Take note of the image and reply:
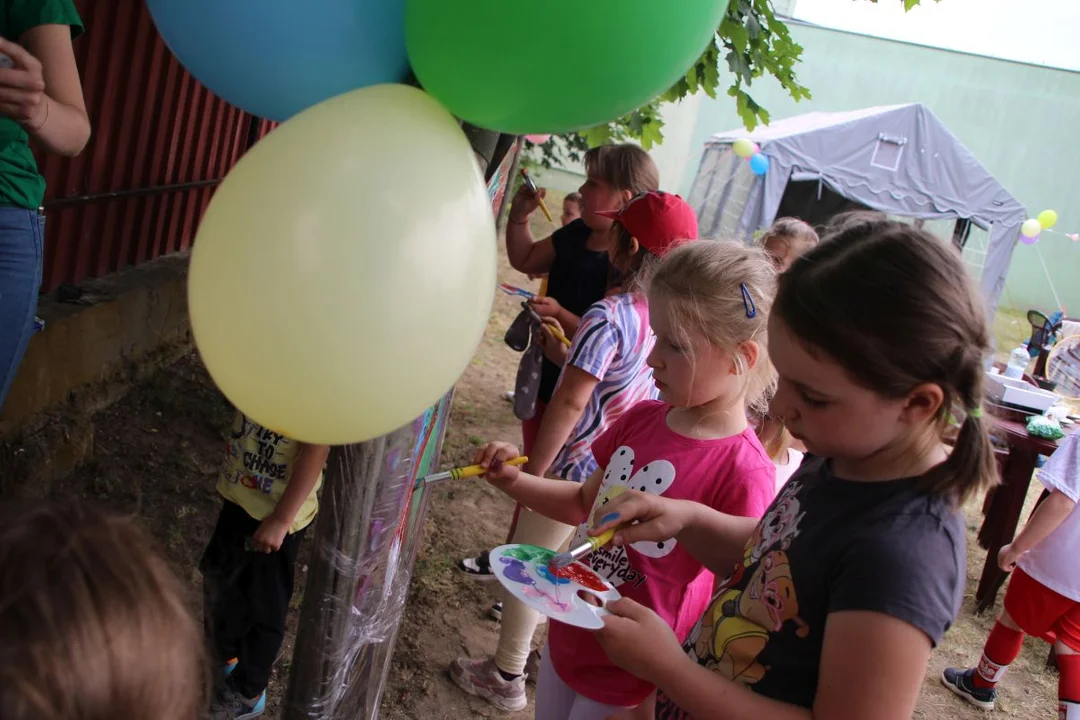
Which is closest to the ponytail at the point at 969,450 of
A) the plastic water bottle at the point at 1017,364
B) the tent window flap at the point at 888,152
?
the plastic water bottle at the point at 1017,364

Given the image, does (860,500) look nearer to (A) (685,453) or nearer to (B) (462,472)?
(A) (685,453)

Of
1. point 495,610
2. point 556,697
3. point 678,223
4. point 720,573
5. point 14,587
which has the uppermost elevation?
point 678,223

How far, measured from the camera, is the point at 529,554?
161 centimetres

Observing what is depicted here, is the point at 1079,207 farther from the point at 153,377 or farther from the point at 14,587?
the point at 14,587

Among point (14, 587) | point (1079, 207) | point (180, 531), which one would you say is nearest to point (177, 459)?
point (180, 531)

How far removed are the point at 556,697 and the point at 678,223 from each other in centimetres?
141

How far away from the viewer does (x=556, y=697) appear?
1.88 metres

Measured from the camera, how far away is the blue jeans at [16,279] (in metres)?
1.93

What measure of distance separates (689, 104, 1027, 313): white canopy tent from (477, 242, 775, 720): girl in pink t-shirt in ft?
34.0

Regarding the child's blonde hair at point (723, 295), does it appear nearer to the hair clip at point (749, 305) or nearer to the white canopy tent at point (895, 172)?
the hair clip at point (749, 305)

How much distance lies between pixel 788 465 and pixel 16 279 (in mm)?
2377

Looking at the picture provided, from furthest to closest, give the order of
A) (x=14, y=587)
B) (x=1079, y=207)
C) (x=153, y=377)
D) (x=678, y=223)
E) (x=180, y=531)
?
(x=1079, y=207) → (x=153, y=377) → (x=180, y=531) → (x=678, y=223) → (x=14, y=587)

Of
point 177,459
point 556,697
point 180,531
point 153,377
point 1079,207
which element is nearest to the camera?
point 556,697

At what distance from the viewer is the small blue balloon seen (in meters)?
11.7
